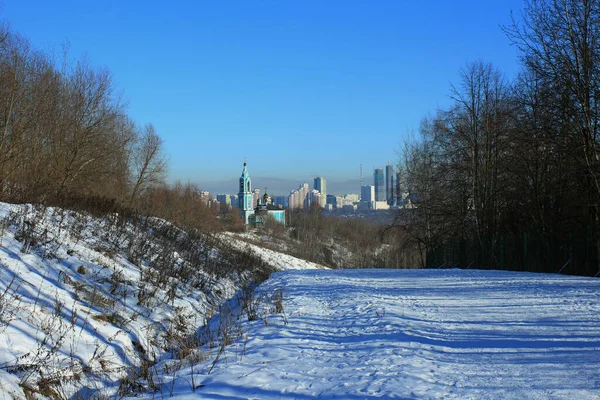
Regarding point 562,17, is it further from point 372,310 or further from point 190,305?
point 190,305

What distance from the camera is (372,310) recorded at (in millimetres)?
9836

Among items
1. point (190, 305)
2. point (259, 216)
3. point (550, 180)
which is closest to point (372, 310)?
point (190, 305)

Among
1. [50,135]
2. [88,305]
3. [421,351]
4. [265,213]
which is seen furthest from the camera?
[265,213]

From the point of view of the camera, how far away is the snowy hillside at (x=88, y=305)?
552 centimetres

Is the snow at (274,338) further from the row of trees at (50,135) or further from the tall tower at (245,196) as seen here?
the tall tower at (245,196)

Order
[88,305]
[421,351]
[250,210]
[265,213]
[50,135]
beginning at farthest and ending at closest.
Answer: [250,210]
[265,213]
[50,135]
[88,305]
[421,351]

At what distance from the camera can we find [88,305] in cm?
790

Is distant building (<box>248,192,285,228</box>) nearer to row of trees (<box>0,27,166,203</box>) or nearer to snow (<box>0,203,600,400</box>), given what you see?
row of trees (<box>0,27,166,203</box>)

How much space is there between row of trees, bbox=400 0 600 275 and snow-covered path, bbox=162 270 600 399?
1023cm

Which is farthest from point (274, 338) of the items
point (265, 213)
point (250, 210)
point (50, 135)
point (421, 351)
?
point (250, 210)

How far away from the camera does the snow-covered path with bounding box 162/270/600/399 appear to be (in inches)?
193

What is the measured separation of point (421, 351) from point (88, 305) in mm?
5205

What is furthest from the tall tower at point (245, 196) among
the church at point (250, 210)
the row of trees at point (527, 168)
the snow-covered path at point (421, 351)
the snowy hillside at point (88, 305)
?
the snow-covered path at point (421, 351)

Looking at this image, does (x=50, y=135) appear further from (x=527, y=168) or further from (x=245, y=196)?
(x=245, y=196)
